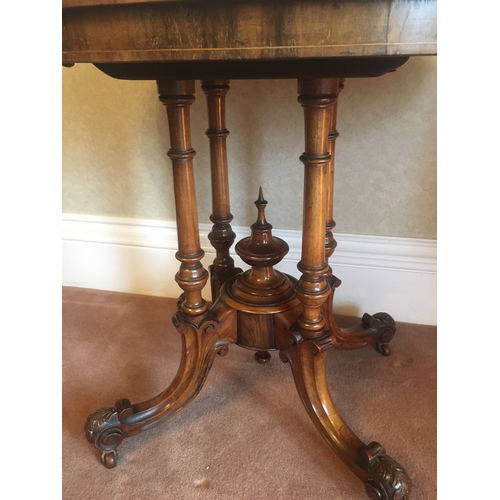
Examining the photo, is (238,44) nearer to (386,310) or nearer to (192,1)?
(192,1)

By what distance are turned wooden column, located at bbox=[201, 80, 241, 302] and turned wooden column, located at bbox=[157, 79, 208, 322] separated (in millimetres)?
169

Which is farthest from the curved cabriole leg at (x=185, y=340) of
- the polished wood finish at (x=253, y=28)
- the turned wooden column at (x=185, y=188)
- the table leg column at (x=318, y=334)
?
the polished wood finish at (x=253, y=28)

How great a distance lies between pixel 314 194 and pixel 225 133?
310 mm

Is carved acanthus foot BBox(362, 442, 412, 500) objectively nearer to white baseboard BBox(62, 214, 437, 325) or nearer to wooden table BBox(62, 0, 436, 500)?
wooden table BBox(62, 0, 436, 500)

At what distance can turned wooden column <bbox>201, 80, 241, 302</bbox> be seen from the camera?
0.87m

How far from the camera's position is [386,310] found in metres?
1.17

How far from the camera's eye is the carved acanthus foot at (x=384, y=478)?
2.15 ft

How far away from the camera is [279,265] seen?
1.20m

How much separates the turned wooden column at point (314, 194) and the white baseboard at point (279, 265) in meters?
0.44

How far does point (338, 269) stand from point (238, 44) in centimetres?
79

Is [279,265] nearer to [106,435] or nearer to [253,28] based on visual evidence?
[106,435]

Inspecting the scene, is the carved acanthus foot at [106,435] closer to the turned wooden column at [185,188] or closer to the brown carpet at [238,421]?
the brown carpet at [238,421]

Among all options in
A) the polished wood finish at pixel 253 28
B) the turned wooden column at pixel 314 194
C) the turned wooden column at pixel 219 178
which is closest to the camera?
the polished wood finish at pixel 253 28
